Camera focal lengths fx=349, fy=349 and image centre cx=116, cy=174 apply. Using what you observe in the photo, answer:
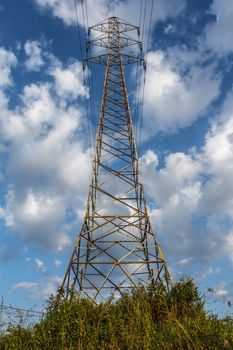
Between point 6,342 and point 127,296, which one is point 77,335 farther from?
point 127,296

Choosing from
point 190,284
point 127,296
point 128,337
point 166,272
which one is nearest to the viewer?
point 128,337

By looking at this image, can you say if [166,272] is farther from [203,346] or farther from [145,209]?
[203,346]

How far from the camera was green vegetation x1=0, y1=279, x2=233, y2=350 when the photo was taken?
658 cm

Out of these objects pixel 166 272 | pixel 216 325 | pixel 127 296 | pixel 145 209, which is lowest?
pixel 216 325

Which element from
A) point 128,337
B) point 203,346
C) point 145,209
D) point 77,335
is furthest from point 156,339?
point 145,209

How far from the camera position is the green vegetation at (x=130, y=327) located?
6.58 m

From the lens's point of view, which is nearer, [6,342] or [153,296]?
[6,342]

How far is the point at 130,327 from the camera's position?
295 inches

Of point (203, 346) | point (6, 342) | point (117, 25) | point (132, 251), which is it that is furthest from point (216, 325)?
point (117, 25)

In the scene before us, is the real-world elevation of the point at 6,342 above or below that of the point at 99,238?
below

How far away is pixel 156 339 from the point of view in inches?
Answer: 269

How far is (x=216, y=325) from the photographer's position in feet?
23.7

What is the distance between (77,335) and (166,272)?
6.86m

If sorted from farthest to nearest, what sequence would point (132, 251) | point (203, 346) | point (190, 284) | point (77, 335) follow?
1. point (132, 251)
2. point (190, 284)
3. point (77, 335)
4. point (203, 346)
